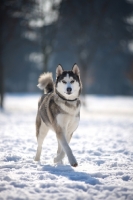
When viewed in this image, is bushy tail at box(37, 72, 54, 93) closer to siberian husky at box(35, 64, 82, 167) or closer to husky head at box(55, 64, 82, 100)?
siberian husky at box(35, 64, 82, 167)

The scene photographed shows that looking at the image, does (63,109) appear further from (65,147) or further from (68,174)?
(68,174)

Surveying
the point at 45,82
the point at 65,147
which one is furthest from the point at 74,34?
the point at 65,147

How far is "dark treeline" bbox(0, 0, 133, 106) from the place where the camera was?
672 inches

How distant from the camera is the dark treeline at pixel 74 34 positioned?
1706 centimetres

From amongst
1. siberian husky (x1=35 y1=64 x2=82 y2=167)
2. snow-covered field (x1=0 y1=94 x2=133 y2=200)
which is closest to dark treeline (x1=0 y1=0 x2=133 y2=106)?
snow-covered field (x1=0 y1=94 x2=133 y2=200)

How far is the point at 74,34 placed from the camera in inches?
794

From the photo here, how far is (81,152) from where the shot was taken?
5.53 meters

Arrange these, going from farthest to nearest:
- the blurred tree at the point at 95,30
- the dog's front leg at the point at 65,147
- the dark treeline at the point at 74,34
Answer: the blurred tree at the point at 95,30, the dark treeline at the point at 74,34, the dog's front leg at the point at 65,147

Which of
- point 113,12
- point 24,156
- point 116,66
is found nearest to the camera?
point 24,156

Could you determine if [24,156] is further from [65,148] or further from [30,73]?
[30,73]

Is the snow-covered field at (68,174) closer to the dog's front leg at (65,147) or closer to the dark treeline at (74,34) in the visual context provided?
the dog's front leg at (65,147)

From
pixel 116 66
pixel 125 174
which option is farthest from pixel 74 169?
pixel 116 66

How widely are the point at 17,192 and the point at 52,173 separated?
2.85 feet

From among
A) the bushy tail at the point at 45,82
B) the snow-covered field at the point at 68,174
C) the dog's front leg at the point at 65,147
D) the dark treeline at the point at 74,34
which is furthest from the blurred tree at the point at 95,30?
the dog's front leg at the point at 65,147
